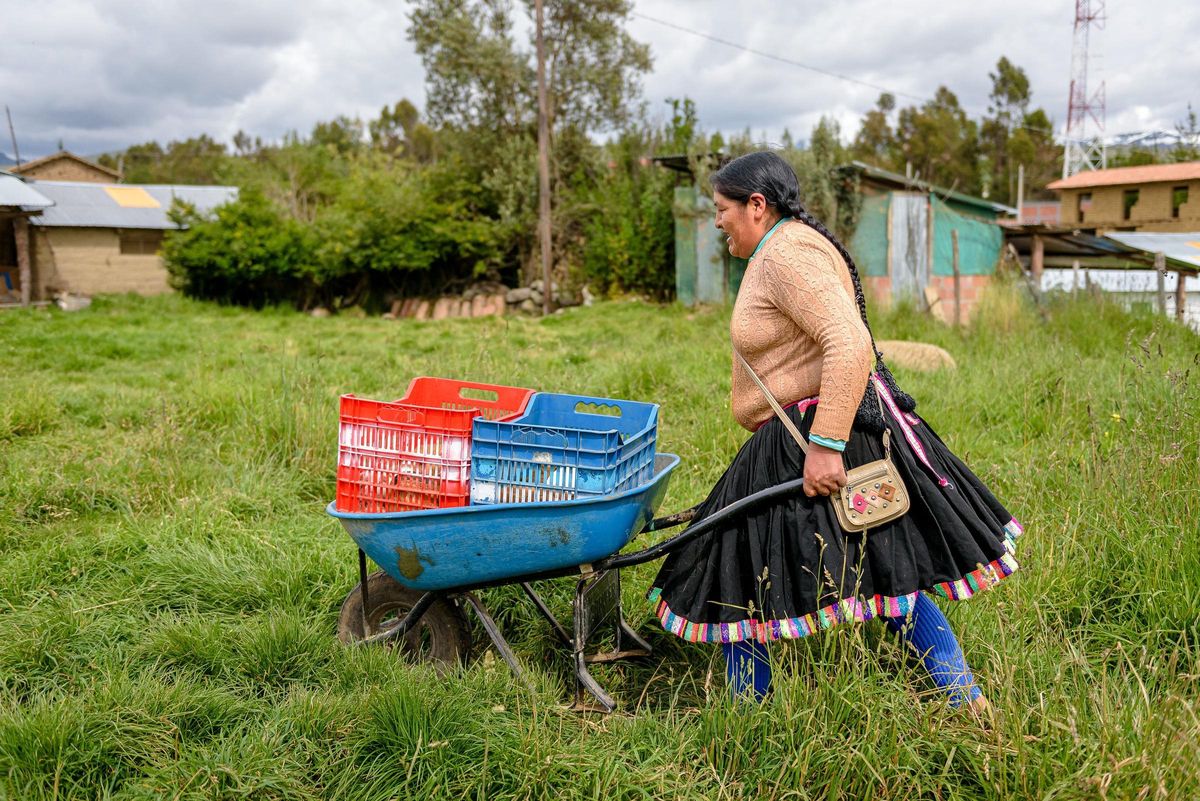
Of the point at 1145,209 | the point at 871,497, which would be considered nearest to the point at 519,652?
the point at 871,497

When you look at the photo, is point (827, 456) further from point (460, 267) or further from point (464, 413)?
point (460, 267)

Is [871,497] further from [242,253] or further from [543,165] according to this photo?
[242,253]

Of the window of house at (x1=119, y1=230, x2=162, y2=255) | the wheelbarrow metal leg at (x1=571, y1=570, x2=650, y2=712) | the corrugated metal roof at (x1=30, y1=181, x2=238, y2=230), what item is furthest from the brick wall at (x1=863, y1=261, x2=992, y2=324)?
the window of house at (x1=119, y1=230, x2=162, y2=255)

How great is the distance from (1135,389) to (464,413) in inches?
167

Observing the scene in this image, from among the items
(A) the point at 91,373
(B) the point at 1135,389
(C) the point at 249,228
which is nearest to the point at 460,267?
(C) the point at 249,228

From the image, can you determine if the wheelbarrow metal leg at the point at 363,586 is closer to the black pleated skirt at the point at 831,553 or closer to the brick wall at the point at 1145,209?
the black pleated skirt at the point at 831,553

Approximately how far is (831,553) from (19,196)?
21.3 meters

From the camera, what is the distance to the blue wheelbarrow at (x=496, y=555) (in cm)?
275

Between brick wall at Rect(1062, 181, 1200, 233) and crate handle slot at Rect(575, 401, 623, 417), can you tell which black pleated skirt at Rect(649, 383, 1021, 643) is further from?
brick wall at Rect(1062, 181, 1200, 233)

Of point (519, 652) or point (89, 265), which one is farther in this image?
point (89, 265)

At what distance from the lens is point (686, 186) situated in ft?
56.6

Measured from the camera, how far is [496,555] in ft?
9.41

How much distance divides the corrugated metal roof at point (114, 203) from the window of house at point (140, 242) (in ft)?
0.72

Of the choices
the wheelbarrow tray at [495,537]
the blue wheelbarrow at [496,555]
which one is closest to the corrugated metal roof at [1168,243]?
the blue wheelbarrow at [496,555]
